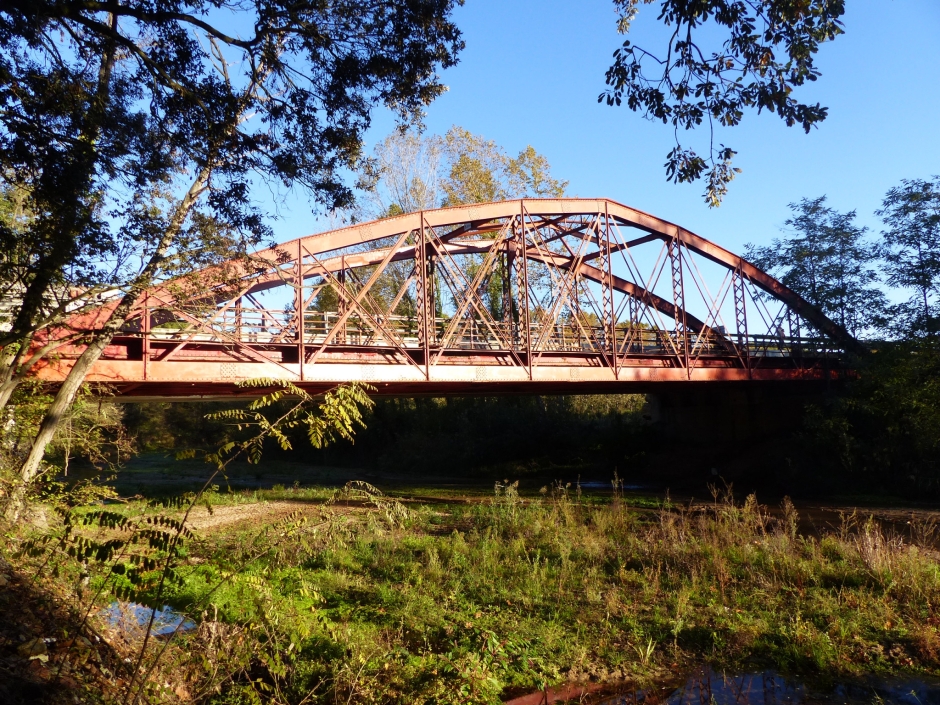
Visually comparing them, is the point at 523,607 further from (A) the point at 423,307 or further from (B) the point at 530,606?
(A) the point at 423,307

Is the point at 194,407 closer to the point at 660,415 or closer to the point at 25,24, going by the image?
the point at 660,415

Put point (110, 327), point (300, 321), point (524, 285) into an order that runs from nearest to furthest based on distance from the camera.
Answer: point (110, 327) → point (300, 321) → point (524, 285)

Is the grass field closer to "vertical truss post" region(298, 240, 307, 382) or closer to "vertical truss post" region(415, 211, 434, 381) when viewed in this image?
"vertical truss post" region(298, 240, 307, 382)

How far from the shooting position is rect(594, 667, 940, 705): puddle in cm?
642

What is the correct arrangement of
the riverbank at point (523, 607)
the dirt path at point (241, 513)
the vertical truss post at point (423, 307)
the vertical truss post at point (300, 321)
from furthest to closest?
the vertical truss post at point (423, 307), the vertical truss post at point (300, 321), the dirt path at point (241, 513), the riverbank at point (523, 607)

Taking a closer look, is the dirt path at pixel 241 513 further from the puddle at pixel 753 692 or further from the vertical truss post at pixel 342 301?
the puddle at pixel 753 692

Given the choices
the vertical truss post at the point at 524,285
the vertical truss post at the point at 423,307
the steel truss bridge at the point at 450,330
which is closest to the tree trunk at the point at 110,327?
the steel truss bridge at the point at 450,330

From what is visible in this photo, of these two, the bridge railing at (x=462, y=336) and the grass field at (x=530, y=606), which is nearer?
the grass field at (x=530, y=606)

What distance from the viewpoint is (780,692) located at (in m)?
6.62

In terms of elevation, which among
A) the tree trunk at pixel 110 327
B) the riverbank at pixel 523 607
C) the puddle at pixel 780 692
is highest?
the tree trunk at pixel 110 327

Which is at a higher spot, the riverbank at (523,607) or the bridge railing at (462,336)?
the bridge railing at (462,336)

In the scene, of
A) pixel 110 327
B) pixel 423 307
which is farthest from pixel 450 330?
pixel 110 327

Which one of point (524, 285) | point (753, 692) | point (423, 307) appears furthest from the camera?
point (524, 285)

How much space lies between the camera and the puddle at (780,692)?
6418mm
